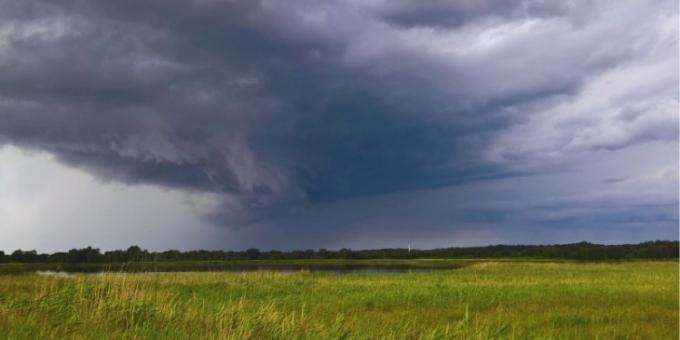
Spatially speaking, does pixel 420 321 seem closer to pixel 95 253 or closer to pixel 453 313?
pixel 453 313

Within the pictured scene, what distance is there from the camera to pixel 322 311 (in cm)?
2052

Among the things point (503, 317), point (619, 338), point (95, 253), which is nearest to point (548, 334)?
point (619, 338)

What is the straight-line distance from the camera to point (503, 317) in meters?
19.1

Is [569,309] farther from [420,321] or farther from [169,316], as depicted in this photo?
[169,316]

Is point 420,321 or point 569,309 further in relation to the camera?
point 569,309

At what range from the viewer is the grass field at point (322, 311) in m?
10.8

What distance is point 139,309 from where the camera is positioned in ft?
40.7

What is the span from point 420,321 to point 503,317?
3.07 m

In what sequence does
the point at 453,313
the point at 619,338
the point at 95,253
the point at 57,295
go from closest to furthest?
the point at 57,295 → the point at 619,338 → the point at 453,313 → the point at 95,253

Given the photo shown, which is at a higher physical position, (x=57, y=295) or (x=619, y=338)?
(x=57, y=295)

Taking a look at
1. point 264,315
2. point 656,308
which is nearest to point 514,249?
point 656,308

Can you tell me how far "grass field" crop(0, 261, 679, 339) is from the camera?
10844 mm

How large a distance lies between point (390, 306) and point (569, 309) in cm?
682

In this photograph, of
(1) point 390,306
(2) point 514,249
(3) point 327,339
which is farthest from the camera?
(2) point 514,249
